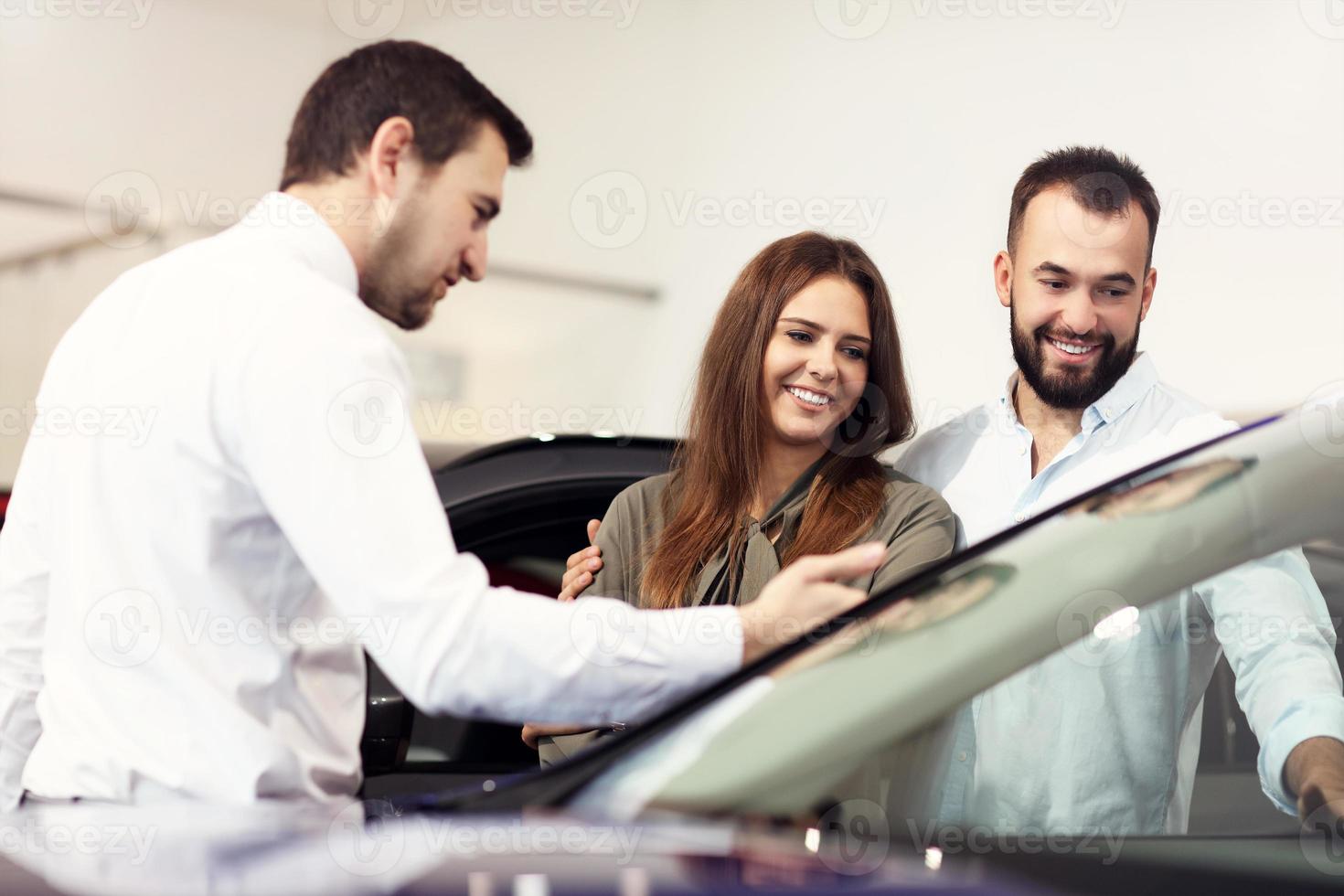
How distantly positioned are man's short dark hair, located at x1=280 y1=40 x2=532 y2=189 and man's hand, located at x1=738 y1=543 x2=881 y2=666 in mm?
582

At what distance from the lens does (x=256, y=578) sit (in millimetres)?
1207

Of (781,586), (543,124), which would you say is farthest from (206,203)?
Result: (781,586)

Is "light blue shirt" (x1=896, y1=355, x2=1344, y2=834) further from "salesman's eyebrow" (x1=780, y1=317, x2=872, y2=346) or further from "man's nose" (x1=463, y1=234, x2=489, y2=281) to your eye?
"salesman's eyebrow" (x1=780, y1=317, x2=872, y2=346)

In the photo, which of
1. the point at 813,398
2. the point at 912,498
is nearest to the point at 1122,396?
the point at 912,498

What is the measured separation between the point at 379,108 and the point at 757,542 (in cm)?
91

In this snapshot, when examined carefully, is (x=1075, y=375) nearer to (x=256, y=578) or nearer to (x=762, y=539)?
(x=762, y=539)

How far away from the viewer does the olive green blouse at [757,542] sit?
71.1 inches

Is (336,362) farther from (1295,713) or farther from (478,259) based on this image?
(1295,713)

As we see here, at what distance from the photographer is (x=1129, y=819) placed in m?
0.99

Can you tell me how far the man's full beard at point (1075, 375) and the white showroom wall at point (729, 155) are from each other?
873mm

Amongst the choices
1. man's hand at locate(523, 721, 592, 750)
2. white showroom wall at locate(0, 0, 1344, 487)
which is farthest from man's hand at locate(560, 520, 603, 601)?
white showroom wall at locate(0, 0, 1344, 487)

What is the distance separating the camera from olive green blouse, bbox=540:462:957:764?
71.1 inches

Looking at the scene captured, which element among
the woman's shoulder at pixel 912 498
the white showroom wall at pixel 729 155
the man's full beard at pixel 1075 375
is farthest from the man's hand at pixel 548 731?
the white showroom wall at pixel 729 155

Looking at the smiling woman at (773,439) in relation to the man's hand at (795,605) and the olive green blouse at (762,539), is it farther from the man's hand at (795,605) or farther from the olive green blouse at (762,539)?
the man's hand at (795,605)
